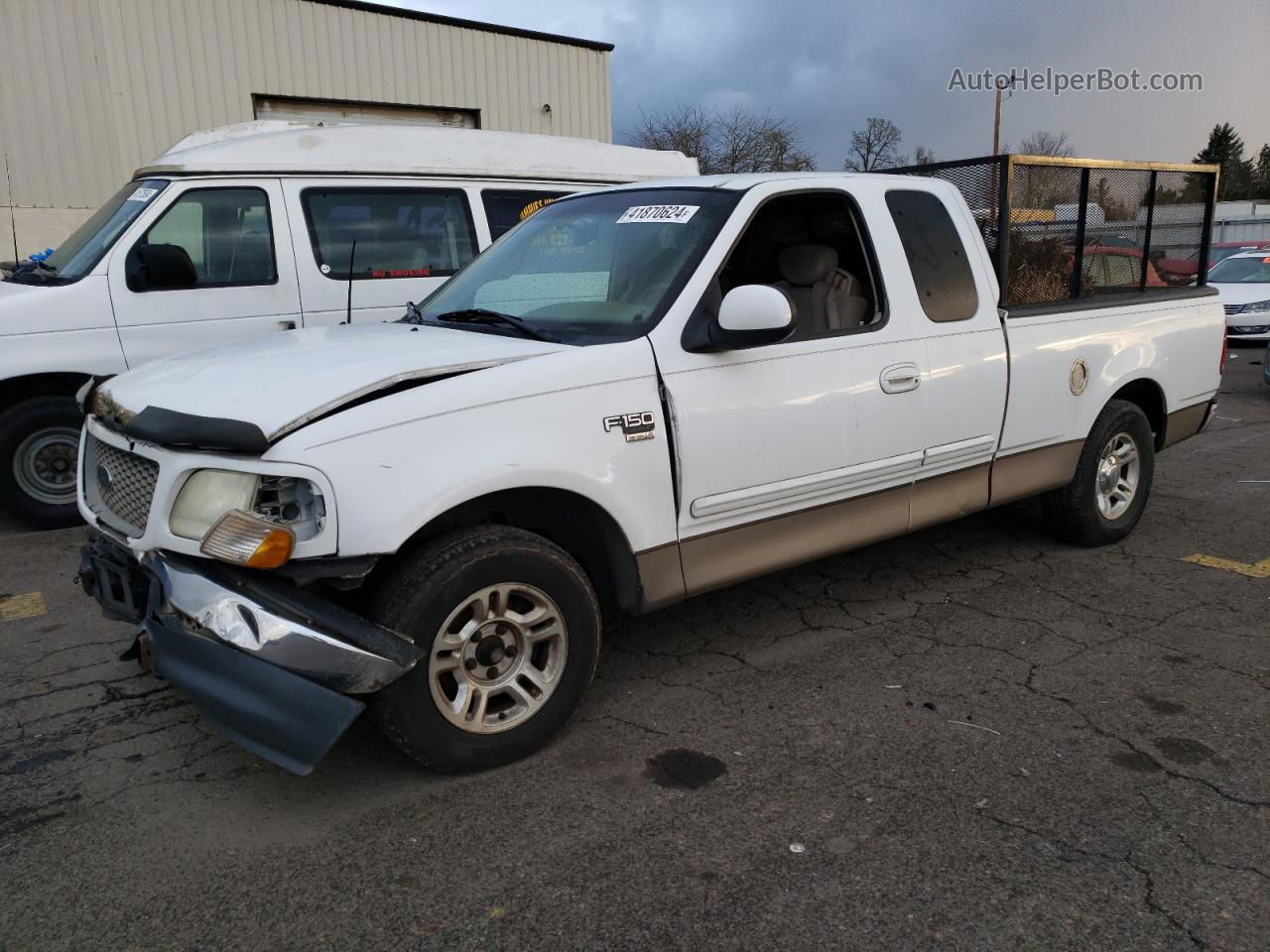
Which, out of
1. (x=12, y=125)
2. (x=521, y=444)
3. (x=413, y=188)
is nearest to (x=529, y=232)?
(x=521, y=444)

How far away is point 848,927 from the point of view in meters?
2.50

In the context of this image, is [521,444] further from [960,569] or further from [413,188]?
[413,188]

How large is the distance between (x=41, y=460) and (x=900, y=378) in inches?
204

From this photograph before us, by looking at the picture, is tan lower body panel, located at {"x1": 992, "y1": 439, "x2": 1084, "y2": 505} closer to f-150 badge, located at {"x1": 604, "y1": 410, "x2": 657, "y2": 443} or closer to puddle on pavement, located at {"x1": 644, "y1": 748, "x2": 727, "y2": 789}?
f-150 badge, located at {"x1": 604, "y1": 410, "x2": 657, "y2": 443}

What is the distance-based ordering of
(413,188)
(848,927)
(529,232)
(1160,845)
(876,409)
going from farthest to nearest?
(413,188), (529,232), (876,409), (1160,845), (848,927)

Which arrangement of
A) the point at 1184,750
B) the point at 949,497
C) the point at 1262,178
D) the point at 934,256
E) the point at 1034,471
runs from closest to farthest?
the point at 1184,750
the point at 934,256
the point at 949,497
the point at 1034,471
the point at 1262,178

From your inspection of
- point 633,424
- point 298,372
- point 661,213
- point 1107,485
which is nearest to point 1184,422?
point 1107,485

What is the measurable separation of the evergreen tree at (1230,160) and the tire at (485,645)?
7354 centimetres

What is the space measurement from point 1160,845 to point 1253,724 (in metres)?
1.01

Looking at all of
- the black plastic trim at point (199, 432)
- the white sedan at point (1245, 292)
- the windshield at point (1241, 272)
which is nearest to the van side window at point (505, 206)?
the black plastic trim at point (199, 432)

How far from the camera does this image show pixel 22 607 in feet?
16.0

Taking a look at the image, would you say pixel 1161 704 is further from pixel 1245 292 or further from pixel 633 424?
pixel 1245 292

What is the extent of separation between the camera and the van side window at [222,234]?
6211 millimetres

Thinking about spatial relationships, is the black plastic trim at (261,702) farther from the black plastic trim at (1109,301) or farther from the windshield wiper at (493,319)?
the black plastic trim at (1109,301)
